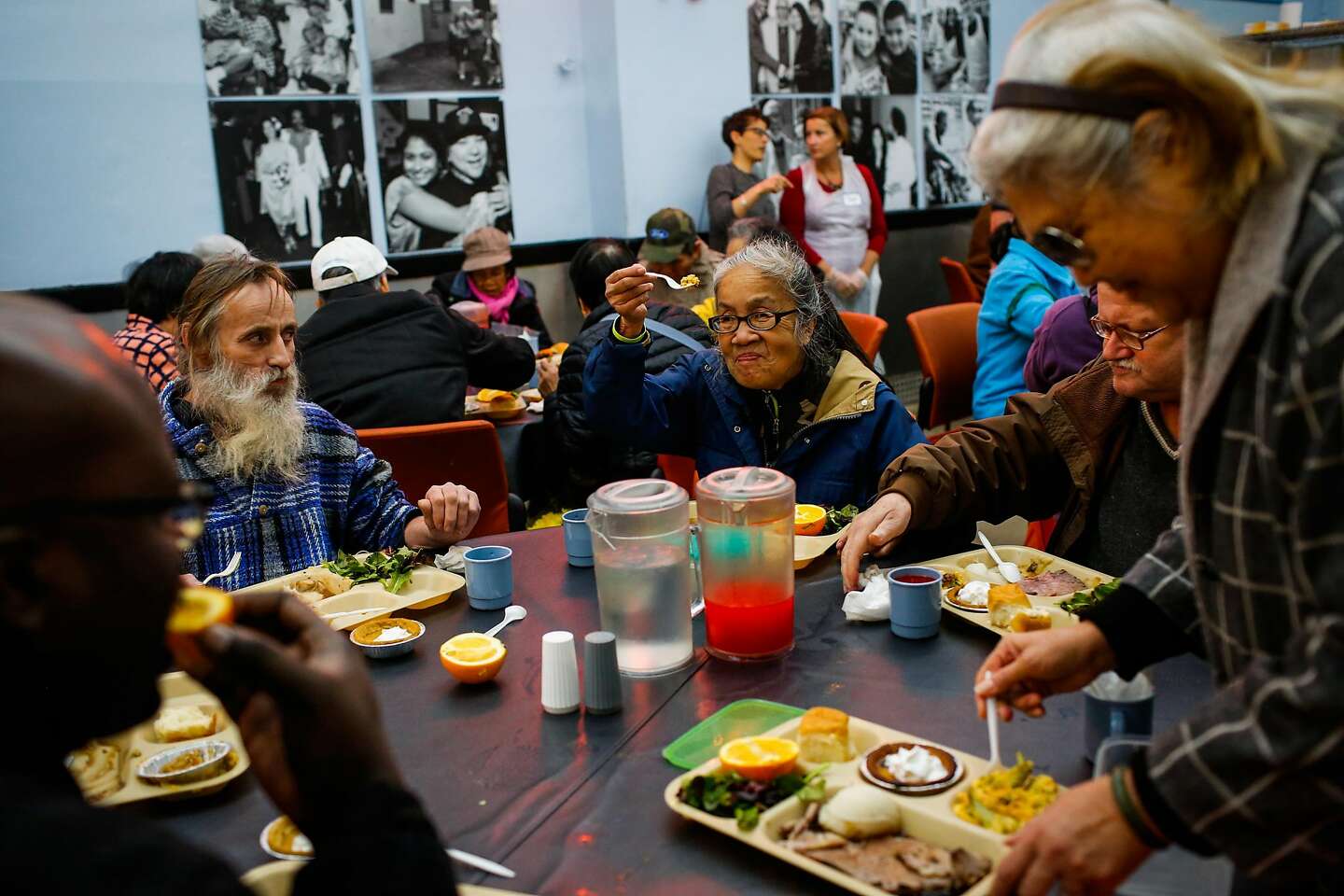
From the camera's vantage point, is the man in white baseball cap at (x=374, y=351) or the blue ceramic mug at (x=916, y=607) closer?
the blue ceramic mug at (x=916, y=607)

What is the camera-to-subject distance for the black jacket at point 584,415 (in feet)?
13.9

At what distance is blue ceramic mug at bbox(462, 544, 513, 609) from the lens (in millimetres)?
2186

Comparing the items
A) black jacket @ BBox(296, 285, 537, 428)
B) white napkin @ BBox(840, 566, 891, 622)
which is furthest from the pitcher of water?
black jacket @ BBox(296, 285, 537, 428)

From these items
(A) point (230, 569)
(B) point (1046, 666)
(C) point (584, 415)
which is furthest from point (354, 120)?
(B) point (1046, 666)

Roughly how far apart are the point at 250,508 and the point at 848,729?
5.50 feet

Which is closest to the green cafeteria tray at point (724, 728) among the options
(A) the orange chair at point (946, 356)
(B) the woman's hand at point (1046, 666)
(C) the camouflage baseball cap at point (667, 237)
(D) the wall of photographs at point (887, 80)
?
(B) the woman's hand at point (1046, 666)

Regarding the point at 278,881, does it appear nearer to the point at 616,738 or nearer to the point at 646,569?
the point at 616,738

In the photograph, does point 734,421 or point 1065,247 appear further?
point 734,421

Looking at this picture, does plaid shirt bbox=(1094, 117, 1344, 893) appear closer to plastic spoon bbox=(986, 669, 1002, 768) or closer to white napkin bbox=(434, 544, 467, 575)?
plastic spoon bbox=(986, 669, 1002, 768)

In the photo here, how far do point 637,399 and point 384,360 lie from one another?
120 cm

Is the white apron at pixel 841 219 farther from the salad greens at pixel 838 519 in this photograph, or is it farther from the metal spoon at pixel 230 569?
the metal spoon at pixel 230 569

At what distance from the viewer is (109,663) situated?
88 centimetres

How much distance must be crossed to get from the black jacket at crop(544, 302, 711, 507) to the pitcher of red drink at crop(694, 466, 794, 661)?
83.6 inches

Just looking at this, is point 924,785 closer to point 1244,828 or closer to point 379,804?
point 1244,828
